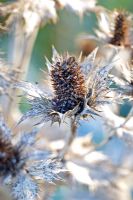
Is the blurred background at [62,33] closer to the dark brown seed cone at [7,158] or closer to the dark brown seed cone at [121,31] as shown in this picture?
the dark brown seed cone at [121,31]

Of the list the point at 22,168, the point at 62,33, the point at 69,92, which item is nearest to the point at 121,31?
the point at 69,92

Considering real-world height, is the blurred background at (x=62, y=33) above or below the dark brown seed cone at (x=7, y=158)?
above

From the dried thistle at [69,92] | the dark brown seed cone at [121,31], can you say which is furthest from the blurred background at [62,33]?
→ the dried thistle at [69,92]

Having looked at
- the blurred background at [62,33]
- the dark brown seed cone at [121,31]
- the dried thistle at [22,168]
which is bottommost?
the dried thistle at [22,168]

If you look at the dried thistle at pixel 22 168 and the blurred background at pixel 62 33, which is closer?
the dried thistle at pixel 22 168

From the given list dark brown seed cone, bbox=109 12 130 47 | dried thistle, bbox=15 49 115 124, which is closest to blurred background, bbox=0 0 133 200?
dark brown seed cone, bbox=109 12 130 47
